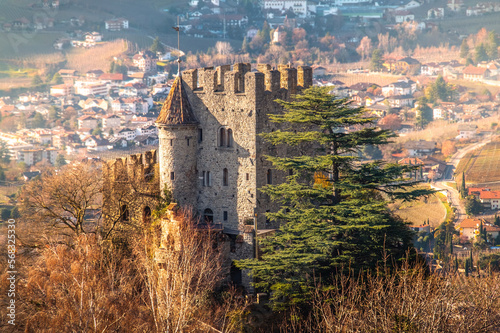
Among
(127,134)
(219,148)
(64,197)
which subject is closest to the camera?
(219,148)

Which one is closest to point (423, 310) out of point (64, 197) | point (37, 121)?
point (64, 197)

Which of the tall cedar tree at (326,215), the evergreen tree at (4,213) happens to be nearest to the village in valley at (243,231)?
the tall cedar tree at (326,215)

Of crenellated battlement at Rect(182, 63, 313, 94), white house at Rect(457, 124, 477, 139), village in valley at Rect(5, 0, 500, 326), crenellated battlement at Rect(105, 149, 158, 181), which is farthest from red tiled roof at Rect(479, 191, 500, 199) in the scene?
crenellated battlement at Rect(105, 149, 158, 181)

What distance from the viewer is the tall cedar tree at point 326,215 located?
36438mm

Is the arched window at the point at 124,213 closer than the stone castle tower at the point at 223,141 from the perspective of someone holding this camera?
No

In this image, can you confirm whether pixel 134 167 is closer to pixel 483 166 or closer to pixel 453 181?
pixel 453 181

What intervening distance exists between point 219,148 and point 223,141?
429 millimetres

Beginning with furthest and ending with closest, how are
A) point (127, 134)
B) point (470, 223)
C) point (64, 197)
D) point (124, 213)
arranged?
point (127, 134) → point (470, 223) → point (124, 213) → point (64, 197)

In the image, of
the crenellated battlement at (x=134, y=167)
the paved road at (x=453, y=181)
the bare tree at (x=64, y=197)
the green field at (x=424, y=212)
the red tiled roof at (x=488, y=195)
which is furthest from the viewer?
the red tiled roof at (x=488, y=195)

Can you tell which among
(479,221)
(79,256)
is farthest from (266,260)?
(479,221)

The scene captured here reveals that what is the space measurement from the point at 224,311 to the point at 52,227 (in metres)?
12.6

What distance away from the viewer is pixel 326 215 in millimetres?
36969

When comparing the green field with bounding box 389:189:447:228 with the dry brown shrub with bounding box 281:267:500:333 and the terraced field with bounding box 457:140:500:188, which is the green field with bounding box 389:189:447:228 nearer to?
the terraced field with bounding box 457:140:500:188

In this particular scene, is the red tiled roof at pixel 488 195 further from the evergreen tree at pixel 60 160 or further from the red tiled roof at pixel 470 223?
the evergreen tree at pixel 60 160
